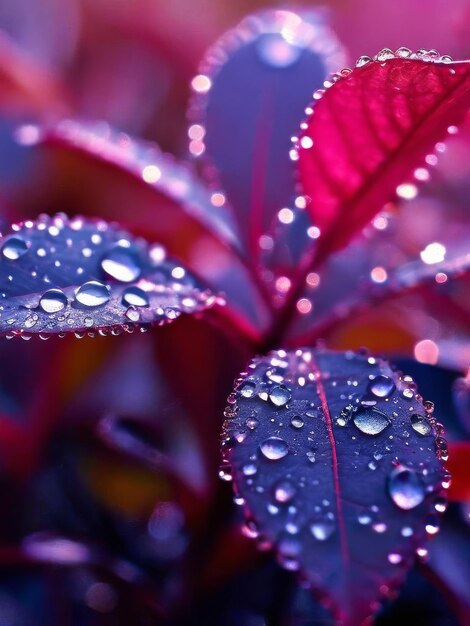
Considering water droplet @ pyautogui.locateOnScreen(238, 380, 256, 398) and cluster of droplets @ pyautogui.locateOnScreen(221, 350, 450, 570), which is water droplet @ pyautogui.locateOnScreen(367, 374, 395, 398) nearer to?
→ cluster of droplets @ pyautogui.locateOnScreen(221, 350, 450, 570)

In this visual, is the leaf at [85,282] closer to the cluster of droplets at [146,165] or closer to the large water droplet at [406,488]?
the cluster of droplets at [146,165]

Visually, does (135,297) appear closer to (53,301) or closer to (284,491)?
(53,301)

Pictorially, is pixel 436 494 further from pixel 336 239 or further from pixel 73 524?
pixel 73 524

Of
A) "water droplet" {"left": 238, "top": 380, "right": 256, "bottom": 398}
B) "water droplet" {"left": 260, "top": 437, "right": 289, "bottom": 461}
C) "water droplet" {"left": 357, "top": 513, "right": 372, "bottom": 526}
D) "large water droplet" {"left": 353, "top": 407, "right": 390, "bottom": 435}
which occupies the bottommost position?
"water droplet" {"left": 357, "top": 513, "right": 372, "bottom": 526}

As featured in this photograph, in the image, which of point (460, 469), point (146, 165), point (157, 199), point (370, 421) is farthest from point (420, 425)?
point (157, 199)

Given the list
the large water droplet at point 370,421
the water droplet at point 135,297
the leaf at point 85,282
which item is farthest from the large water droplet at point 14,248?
the large water droplet at point 370,421

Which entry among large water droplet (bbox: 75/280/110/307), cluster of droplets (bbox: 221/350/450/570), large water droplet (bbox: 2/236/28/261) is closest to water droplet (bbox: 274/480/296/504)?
cluster of droplets (bbox: 221/350/450/570)
